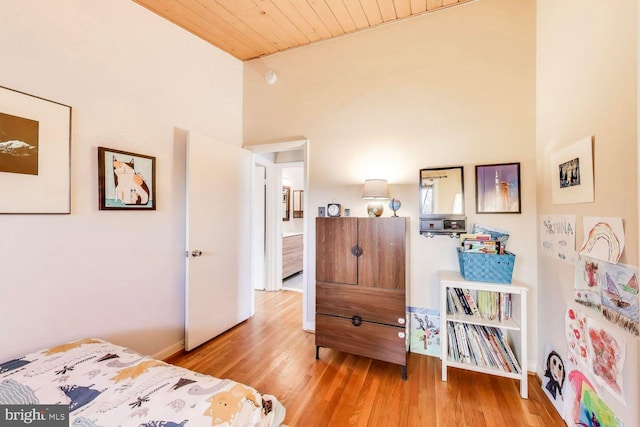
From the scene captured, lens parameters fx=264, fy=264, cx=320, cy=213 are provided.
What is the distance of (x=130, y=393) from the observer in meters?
1.07

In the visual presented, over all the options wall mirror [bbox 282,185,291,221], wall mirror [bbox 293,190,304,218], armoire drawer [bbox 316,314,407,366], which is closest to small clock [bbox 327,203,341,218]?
armoire drawer [bbox 316,314,407,366]

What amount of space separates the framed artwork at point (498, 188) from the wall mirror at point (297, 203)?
4.06 metres

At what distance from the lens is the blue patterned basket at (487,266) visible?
5.96 feet

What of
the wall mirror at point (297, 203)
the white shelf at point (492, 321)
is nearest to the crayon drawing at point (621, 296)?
the white shelf at point (492, 321)

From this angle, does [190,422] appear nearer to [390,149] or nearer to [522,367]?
[522,367]

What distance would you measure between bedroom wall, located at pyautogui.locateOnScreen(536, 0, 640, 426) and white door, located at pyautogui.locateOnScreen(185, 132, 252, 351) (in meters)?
2.63

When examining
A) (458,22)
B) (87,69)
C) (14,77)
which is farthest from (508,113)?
(14,77)

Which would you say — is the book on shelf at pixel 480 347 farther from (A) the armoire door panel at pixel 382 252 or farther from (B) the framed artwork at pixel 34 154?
(B) the framed artwork at pixel 34 154

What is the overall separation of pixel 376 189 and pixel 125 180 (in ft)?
6.31

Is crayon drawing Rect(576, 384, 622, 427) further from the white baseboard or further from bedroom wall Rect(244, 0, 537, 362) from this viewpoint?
the white baseboard

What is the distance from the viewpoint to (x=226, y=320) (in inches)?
107

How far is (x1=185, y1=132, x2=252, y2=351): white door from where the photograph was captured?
2.34 metres

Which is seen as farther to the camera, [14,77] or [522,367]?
[522,367]

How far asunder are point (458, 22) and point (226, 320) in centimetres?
342
